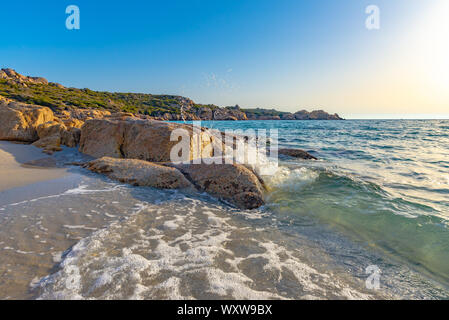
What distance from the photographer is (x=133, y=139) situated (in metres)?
7.23

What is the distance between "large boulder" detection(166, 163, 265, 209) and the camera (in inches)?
175

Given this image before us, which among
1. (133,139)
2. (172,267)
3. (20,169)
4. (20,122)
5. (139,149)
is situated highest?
(20,122)

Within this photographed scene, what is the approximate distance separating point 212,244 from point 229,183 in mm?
2086

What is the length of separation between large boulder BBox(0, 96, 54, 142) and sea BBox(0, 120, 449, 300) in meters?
6.08

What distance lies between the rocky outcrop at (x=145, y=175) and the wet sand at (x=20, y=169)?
1.11m

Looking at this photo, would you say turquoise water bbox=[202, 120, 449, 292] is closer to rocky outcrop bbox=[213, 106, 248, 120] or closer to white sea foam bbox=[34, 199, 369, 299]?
white sea foam bbox=[34, 199, 369, 299]

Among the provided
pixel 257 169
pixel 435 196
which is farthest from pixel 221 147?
pixel 435 196

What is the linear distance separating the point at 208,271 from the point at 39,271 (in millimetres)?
1640

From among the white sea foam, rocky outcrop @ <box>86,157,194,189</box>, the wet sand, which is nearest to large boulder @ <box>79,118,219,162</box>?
rocky outcrop @ <box>86,157,194,189</box>

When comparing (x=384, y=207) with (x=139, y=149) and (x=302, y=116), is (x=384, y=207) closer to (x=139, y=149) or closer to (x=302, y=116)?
(x=139, y=149)

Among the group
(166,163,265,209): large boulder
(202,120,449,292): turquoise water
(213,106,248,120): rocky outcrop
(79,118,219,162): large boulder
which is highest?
(213,106,248,120): rocky outcrop

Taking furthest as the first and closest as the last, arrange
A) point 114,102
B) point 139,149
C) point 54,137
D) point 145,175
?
point 114,102, point 54,137, point 139,149, point 145,175

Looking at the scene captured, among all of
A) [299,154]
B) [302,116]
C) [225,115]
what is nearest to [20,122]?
[299,154]

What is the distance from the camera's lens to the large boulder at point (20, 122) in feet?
27.7
